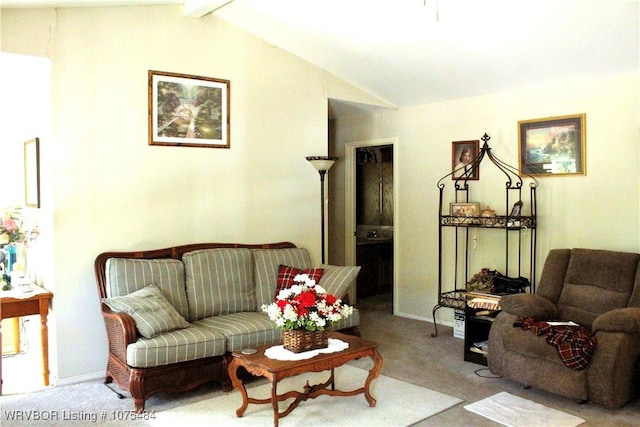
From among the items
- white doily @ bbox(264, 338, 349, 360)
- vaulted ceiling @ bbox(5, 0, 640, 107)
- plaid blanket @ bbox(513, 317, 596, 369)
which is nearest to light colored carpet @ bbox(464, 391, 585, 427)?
plaid blanket @ bbox(513, 317, 596, 369)

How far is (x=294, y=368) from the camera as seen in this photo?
3.16 metres

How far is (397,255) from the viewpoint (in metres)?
6.29

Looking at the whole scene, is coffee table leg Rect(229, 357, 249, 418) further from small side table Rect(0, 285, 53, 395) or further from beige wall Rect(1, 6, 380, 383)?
small side table Rect(0, 285, 53, 395)

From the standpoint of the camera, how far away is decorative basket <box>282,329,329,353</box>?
333cm

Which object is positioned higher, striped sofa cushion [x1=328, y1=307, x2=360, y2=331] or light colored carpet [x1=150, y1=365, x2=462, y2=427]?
striped sofa cushion [x1=328, y1=307, x2=360, y2=331]

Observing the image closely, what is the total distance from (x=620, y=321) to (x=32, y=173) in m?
4.52

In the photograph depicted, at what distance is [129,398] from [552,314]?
310 centimetres

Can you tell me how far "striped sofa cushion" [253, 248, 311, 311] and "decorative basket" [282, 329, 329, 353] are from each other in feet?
4.42

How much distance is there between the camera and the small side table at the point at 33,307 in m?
3.94

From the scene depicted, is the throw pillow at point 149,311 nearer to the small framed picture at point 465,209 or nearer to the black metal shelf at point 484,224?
the black metal shelf at point 484,224

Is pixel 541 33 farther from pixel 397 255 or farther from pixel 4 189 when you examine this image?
pixel 4 189

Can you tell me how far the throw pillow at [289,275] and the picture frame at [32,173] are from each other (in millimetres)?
2044

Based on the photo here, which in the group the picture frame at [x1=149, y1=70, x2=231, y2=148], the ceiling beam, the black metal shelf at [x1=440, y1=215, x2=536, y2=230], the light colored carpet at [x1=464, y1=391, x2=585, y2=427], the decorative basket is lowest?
the light colored carpet at [x1=464, y1=391, x2=585, y2=427]

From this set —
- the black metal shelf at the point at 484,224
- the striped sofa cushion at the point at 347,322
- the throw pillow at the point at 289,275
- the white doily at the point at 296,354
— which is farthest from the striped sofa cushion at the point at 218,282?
the black metal shelf at the point at 484,224
